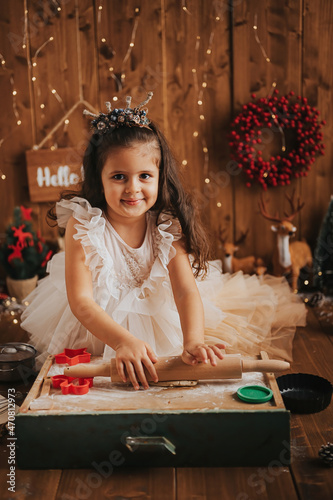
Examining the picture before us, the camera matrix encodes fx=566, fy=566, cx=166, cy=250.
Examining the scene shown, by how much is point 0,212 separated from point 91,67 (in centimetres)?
81

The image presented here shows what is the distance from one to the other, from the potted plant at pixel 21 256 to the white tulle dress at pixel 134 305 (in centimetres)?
60

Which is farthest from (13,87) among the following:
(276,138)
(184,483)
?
(184,483)

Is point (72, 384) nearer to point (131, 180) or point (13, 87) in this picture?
point (131, 180)

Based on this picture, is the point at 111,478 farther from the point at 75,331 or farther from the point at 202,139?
the point at 202,139

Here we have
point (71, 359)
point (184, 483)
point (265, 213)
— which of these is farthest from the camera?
point (265, 213)

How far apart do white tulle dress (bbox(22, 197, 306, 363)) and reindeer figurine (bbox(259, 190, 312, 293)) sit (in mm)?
628

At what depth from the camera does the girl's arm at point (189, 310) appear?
4.17ft

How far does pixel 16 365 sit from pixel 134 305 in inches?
15.0

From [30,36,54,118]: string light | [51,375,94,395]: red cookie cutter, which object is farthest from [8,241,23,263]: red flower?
[51,375,94,395]: red cookie cutter

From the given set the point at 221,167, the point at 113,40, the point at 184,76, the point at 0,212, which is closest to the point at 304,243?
the point at 221,167

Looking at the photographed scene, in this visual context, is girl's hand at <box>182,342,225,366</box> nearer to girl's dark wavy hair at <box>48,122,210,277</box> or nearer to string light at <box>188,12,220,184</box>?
girl's dark wavy hair at <box>48,122,210,277</box>

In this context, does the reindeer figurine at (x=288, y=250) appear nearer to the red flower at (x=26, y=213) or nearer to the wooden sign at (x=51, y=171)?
the wooden sign at (x=51, y=171)

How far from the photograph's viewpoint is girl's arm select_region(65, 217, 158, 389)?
1.25m

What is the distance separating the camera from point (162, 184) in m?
1.65
